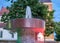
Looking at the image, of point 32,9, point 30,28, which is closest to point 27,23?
point 30,28

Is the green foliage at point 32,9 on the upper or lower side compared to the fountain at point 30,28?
upper

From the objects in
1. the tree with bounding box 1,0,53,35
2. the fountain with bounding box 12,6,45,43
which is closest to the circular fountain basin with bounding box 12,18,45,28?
Result: the fountain with bounding box 12,6,45,43

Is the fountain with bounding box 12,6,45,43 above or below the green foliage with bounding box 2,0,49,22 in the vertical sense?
below

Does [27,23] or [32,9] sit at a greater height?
[32,9]

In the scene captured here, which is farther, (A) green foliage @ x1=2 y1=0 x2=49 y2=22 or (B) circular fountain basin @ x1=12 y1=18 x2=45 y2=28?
(A) green foliage @ x1=2 y1=0 x2=49 y2=22

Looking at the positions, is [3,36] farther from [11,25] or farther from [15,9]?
[11,25]


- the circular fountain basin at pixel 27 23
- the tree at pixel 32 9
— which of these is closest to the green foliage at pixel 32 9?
the tree at pixel 32 9

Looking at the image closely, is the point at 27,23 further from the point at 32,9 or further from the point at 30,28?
the point at 32,9

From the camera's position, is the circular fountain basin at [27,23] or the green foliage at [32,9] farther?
the green foliage at [32,9]

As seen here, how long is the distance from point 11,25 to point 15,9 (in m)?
7.31

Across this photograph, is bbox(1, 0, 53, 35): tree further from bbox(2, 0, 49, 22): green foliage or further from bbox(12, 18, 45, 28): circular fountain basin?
bbox(12, 18, 45, 28): circular fountain basin

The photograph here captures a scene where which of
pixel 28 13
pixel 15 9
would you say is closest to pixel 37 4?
pixel 15 9

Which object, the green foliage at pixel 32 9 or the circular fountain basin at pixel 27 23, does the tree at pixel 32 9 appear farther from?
the circular fountain basin at pixel 27 23

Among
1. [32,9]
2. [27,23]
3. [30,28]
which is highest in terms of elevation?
[32,9]
